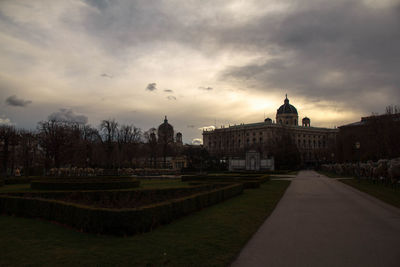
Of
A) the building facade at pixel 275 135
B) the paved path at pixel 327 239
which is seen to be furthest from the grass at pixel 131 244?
the building facade at pixel 275 135

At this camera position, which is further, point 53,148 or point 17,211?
point 53,148

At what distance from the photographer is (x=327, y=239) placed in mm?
8203

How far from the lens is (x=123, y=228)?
8180 mm

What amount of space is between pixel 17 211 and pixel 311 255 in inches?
381

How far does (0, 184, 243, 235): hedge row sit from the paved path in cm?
262

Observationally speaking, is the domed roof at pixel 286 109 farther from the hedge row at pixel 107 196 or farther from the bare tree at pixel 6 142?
the hedge row at pixel 107 196

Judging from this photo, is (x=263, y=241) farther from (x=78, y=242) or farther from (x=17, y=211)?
(x=17, y=211)

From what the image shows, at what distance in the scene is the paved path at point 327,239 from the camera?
21.2ft

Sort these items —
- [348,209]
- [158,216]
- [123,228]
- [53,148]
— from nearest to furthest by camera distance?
[123,228], [158,216], [348,209], [53,148]

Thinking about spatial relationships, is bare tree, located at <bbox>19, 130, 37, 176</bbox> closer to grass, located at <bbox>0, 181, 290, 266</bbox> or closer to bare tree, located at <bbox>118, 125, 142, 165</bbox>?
bare tree, located at <bbox>118, 125, 142, 165</bbox>

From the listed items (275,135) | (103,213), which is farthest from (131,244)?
(275,135)

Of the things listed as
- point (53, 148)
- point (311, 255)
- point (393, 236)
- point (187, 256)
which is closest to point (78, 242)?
point (187, 256)

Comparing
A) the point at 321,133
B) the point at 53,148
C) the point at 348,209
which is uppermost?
the point at 321,133

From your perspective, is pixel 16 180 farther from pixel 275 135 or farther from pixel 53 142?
pixel 275 135
